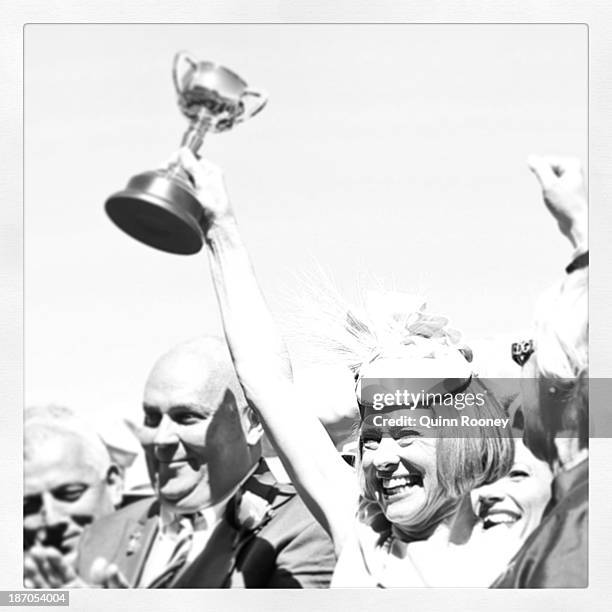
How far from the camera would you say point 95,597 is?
321 centimetres

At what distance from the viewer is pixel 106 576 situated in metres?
3.21

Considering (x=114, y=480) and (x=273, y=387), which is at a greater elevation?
(x=273, y=387)

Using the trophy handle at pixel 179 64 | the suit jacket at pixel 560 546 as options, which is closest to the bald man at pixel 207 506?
the suit jacket at pixel 560 546

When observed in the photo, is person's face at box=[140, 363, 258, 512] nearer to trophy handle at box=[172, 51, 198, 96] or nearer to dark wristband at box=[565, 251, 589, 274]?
trophy handle at box=[172, 51, 198, 96]

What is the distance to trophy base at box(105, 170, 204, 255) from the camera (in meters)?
3.17

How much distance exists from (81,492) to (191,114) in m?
0.89

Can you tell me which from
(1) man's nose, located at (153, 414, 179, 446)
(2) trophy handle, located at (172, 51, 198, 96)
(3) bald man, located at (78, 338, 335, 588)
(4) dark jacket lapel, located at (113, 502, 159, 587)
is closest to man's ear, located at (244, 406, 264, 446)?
(3) bald man, located at (78, 338, 335, 588)

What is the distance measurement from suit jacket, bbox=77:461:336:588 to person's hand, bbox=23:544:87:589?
1.5 inches

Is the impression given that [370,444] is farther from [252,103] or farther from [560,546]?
[252,103]

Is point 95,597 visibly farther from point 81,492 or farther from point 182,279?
point 182,279

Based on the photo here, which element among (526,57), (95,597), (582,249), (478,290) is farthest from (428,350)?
(95,597)

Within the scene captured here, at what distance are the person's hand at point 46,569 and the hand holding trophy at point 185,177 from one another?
739 millimetres

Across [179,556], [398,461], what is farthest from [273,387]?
[179,556]

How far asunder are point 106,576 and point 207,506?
282mm
